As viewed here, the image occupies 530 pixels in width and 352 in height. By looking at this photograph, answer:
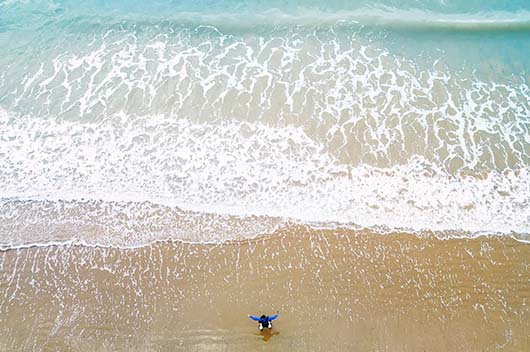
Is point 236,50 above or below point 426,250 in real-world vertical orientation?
above

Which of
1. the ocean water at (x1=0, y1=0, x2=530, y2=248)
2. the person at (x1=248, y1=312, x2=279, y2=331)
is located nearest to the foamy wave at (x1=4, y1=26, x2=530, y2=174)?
the ocean water at (x1=0, y1=0, x2=530, y2=248)

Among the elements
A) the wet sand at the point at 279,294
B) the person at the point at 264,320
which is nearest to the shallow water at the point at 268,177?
the wet sand at the point at 279,294

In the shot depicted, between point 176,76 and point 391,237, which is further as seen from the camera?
point 176,76

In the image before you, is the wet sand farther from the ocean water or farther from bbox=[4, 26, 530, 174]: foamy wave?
bbox=[4, 26, 530, 174]: foamy wave

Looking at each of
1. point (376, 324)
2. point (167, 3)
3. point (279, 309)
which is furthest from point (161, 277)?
point (167, 3)

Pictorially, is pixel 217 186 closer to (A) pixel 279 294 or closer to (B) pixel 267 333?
(A) pixel 279 294

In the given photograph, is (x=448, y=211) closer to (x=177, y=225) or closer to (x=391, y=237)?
(x=391, y=237)
